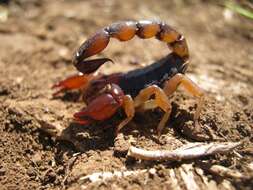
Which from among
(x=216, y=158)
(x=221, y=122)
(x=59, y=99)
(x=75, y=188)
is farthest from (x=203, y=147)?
(x=59, y=99)

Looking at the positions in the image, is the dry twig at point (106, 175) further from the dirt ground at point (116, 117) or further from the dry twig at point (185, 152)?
the dry twig at point (185, 152)

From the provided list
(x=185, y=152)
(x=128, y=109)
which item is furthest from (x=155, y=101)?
(x=185, y=152)

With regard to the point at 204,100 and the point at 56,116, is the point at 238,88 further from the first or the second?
the point at 56,116

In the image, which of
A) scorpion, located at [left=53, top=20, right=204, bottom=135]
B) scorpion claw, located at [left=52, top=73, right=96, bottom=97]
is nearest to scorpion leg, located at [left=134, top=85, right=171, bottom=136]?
scorpion, located at [left=53, top=20, right=204, bottom=135]

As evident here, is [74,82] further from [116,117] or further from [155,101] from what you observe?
[155,101]

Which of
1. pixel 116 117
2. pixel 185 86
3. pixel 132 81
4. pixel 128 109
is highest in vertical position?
pixel 185 86

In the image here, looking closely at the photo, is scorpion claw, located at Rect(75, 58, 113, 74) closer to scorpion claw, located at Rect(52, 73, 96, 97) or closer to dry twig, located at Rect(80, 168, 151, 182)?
scorpion claw, located at Rect(52, 73, 96, 97)

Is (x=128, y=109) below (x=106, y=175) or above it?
above
